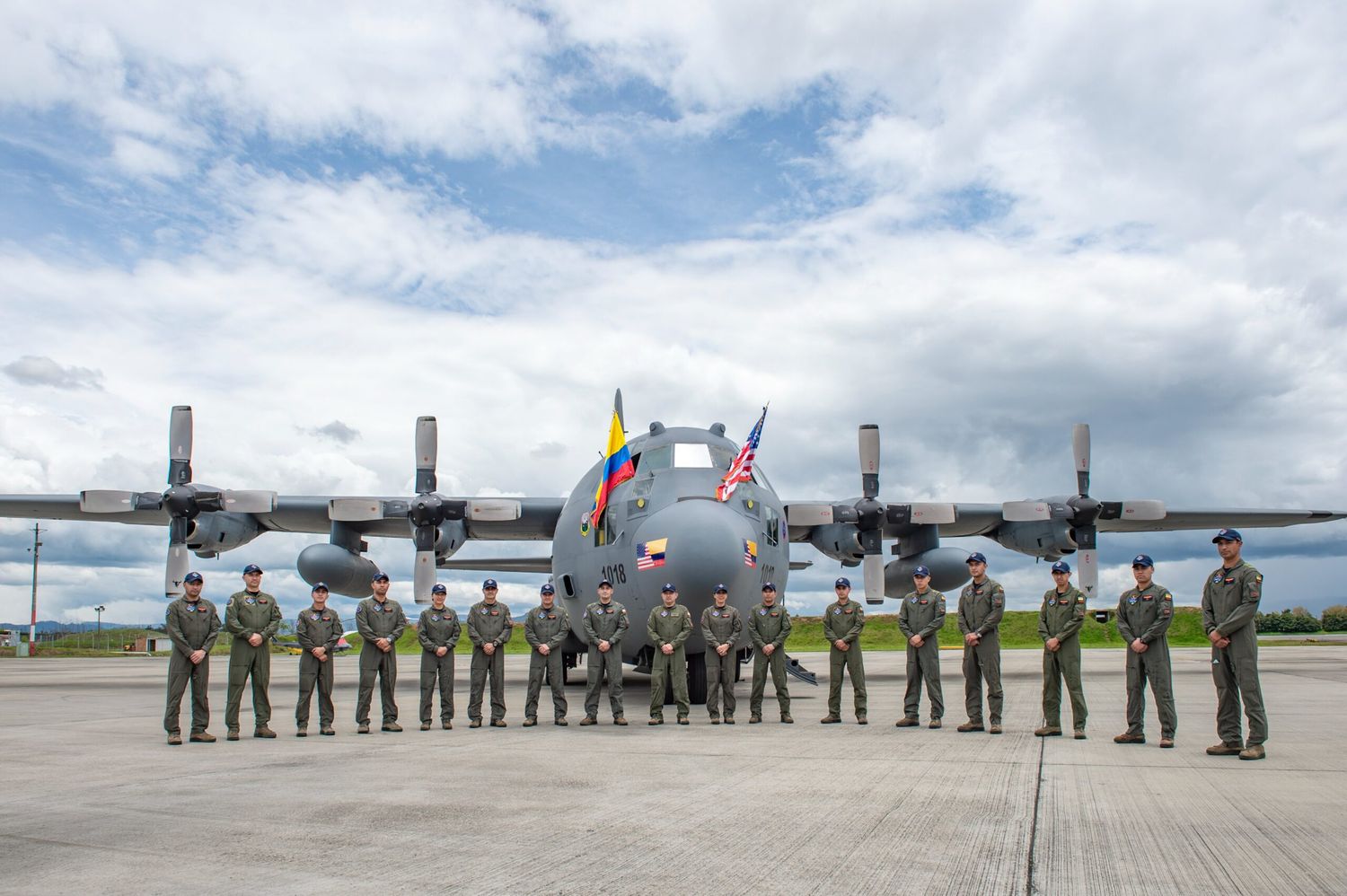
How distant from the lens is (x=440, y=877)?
419cm

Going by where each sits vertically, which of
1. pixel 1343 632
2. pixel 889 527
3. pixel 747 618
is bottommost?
pixel 1343 632

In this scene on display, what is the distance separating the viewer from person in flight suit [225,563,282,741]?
1037 cm

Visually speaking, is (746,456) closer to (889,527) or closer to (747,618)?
(747,618)

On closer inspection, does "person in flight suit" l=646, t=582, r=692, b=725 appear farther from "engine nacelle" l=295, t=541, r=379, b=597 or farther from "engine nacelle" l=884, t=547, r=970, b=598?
"engine nacelle" l=295, t=541, r=379, b=597

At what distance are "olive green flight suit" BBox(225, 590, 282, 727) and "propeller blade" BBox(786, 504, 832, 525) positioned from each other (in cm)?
1094

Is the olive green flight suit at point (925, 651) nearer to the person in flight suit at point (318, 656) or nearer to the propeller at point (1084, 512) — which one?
the person in flight suit at point (318, 656)

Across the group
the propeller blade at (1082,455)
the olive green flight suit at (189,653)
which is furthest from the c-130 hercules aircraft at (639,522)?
the olive green flight suit at (189,653)

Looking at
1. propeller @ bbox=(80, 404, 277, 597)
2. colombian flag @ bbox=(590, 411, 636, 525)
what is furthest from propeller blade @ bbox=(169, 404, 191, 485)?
colombian flag @ bbox=(590, 411, 636, 525)

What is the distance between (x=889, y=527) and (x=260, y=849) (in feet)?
58.7

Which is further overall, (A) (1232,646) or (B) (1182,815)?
(A) (1232,646)

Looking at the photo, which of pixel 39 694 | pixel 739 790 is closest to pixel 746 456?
pixel 739 790

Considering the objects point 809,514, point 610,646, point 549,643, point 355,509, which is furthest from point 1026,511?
point 355,509

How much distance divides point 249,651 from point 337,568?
1117 cm

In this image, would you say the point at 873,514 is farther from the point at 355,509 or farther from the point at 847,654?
the point at 355,509
